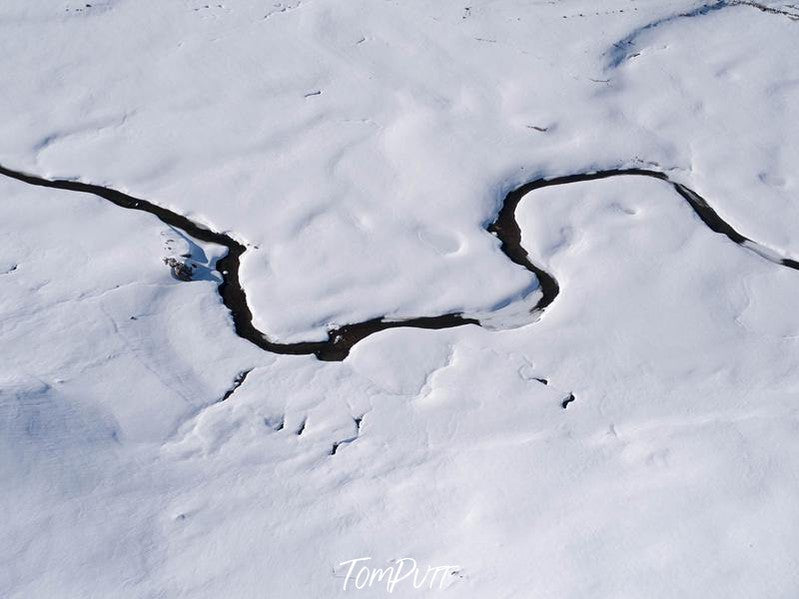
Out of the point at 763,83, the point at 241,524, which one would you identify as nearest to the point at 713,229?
the point at 763,83

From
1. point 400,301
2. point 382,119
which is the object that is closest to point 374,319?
point 400,301

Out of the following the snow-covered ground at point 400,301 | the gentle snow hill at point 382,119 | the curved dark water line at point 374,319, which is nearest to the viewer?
the snow-covered ground at point 400,301

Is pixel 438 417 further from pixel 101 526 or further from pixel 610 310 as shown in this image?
pixel 101 526

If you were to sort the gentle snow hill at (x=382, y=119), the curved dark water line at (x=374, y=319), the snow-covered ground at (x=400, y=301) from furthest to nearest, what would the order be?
the gentle snow hill at (x=382, y=119)
the curved dark water line at (x=374, y=319)
the snow-covered ground at (x=400, y=301)

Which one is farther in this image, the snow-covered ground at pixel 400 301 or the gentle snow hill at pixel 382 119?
the gentle snow hill at pixel 382 119

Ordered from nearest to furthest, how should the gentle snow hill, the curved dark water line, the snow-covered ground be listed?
the snow-covered ground < the curved dark water line < the gentle snow hill

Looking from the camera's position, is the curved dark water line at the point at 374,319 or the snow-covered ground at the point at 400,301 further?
the curved dark water line at the point at 374,319
